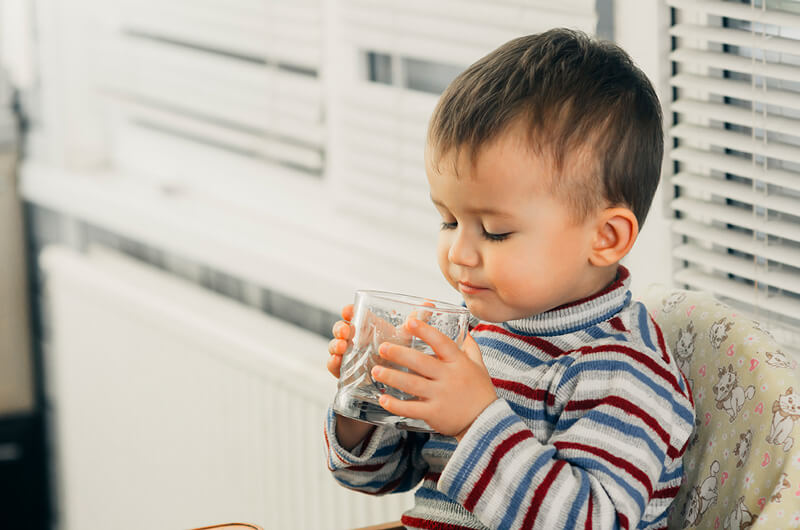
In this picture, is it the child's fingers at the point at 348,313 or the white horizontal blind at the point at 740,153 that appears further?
the white horizontal blind at the point at 740,153

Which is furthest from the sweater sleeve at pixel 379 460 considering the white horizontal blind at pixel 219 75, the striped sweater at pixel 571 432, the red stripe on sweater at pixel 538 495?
the white horizontal blind at pixel 219 75

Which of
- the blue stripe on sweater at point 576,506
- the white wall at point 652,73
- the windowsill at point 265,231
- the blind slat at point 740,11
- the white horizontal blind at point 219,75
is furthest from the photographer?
the white horizontal blind at point 219,75

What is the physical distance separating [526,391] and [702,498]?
7.8 inches

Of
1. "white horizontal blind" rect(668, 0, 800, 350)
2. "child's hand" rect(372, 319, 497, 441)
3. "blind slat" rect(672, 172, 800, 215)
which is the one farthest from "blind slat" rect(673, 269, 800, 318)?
Result: "child's hand" rect(372, 319, 497, 441)

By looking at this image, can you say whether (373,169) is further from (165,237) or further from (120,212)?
(120,212)

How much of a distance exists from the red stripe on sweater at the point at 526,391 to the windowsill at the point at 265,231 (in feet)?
2.32

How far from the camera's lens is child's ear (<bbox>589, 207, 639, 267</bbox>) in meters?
0.92

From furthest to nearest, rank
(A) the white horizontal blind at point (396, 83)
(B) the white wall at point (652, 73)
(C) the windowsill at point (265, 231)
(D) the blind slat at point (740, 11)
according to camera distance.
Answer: (C) the windowsill at point (265, 231) → (A) the white horizontal blind at point (396, 83) → (B) the white wall at point (652, 73) → (D) the blind slat at point (740, 11)

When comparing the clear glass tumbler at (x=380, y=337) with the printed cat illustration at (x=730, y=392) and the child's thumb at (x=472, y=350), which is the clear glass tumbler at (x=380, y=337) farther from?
the printed cat illustration at (x=730, y=392)

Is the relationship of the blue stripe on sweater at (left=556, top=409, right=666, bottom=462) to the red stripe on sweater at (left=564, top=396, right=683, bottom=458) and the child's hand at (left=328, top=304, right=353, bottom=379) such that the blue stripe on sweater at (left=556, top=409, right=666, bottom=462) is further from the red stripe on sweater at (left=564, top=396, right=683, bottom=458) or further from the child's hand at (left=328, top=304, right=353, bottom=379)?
the child's hand at (left=328, top=304, right=353, bottom=379)

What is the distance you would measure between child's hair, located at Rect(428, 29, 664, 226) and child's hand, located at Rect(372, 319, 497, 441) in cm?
16

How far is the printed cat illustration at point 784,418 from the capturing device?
0.91 meters

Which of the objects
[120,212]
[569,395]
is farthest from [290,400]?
[569,395]

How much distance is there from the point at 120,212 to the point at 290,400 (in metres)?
0.81
